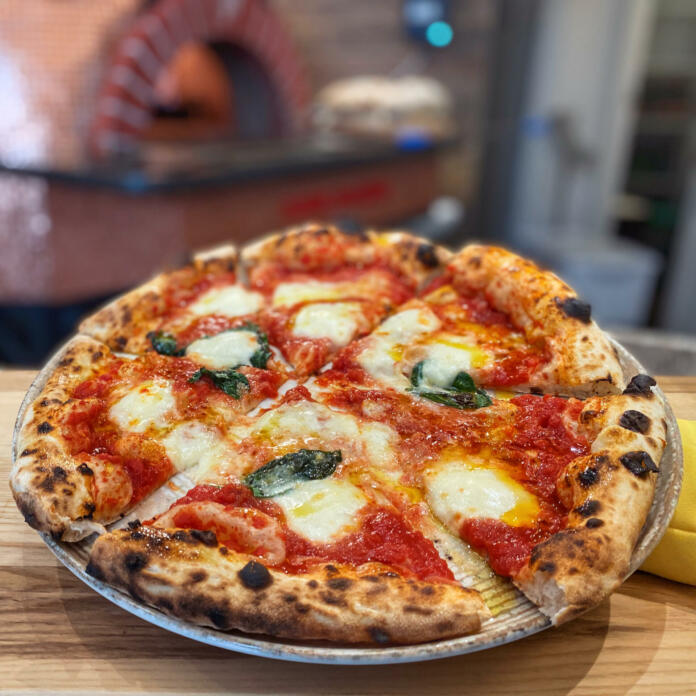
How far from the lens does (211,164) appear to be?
4.36m

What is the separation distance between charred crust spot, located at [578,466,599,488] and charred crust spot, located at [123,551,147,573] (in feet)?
2.98

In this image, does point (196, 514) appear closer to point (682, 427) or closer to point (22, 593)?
point (22, 593)

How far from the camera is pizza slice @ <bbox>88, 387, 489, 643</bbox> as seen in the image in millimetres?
1100

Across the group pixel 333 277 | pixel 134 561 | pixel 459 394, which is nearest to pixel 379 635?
pixel 134 561

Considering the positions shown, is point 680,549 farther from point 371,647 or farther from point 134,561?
point 134,561

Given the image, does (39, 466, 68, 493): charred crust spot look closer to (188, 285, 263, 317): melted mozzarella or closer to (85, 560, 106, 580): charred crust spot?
(85, 560, 106, 580): charred crust spot

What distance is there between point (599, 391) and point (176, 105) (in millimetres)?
9025

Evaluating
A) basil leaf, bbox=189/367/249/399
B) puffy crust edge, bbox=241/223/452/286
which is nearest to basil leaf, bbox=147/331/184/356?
basil leaf, bbox=189/367/249/399

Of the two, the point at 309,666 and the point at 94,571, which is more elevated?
the point at 94,571

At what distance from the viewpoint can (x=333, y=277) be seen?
239 cm

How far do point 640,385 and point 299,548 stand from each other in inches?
36.4

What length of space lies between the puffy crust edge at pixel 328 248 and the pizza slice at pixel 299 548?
2.78 feet

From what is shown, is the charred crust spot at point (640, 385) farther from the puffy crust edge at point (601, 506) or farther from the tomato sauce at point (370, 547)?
the tomato sauce at point (370, 547)

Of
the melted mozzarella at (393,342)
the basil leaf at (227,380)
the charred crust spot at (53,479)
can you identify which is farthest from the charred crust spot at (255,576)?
the melted mozzarella at (393,342)
